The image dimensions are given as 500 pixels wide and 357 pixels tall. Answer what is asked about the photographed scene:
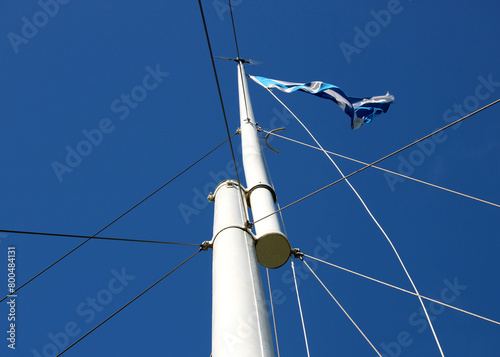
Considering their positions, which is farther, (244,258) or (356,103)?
(356,103)

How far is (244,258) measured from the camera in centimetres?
621

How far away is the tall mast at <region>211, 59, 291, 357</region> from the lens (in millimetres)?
5105

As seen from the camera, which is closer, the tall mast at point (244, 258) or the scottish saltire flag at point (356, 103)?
the tall mast at point (244, 258)

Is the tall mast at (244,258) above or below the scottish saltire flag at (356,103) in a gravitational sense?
below

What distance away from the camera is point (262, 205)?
7.55m

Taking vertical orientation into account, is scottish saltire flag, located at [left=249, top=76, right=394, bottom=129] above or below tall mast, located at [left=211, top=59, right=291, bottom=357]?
above

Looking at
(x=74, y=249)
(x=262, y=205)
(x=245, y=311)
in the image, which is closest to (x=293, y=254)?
(x=262, y=205)

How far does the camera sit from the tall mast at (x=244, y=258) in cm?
511

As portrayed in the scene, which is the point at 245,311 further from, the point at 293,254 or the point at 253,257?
the point at 293,254

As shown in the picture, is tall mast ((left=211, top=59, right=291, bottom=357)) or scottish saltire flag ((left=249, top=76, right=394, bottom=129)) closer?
tall mast ((left=211, top=59, right=291, bottom=357))

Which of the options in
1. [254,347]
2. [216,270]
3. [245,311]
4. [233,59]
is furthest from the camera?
[233,59]

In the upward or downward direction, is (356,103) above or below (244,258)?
above

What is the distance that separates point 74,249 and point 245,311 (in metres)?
4.25

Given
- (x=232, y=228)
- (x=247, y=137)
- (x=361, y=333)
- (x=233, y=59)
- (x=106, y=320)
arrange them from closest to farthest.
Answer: (x=232, y=228) < (x=106, y=320) < (x=361, y=333) < (x=247, y=137) < (x=233, y=59)
